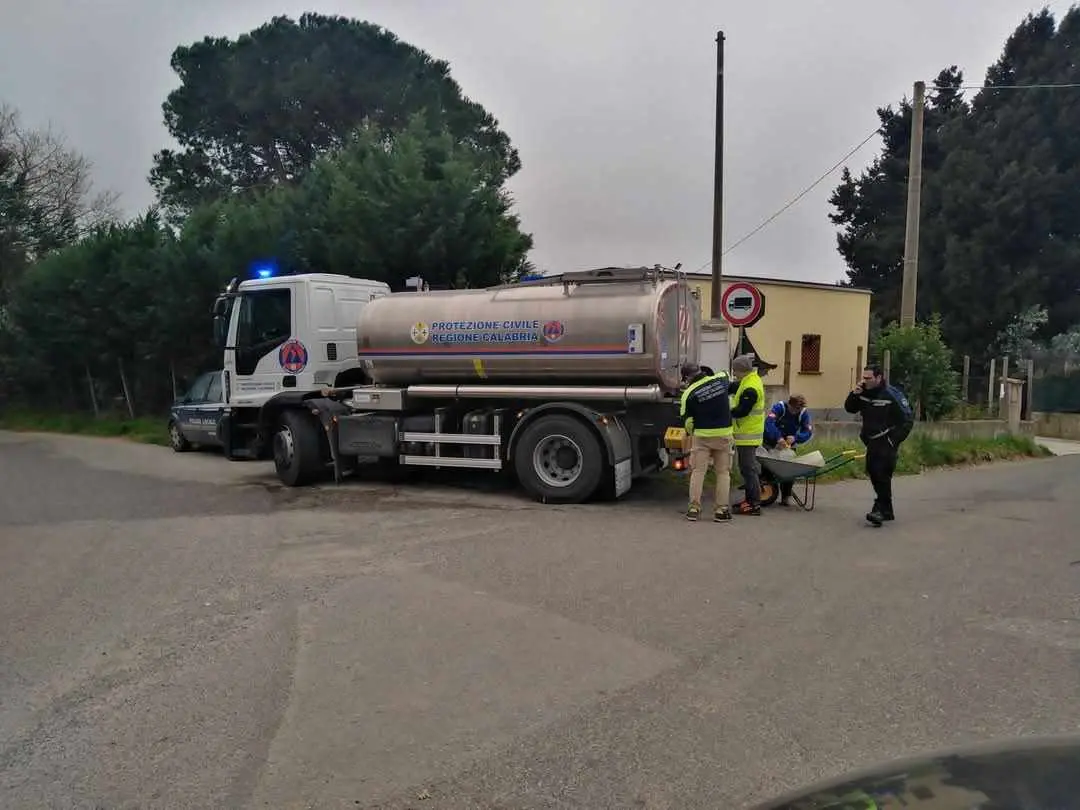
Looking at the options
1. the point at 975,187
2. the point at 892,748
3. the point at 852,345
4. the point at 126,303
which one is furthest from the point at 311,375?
the point at 975,187

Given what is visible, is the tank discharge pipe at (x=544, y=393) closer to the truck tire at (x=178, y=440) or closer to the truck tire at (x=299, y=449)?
the truck tire at (x=299, y=449)

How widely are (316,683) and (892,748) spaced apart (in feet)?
9.25

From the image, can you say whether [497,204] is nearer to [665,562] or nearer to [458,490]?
[458,490]

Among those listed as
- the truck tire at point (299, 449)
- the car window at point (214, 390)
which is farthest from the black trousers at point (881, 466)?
the car window at point (214, 390)

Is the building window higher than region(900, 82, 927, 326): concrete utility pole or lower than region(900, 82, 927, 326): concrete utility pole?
lower

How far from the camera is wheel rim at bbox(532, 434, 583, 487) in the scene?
10.3 metres

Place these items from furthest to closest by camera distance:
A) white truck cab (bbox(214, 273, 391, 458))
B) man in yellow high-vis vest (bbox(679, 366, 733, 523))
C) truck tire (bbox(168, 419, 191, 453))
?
truck tire (bbox(168, 419, 191, 453)) → white truck cab (bbox(214, 273, 391, 458)) → man in yellow high-vis vest (bbox(679, 366, 733, 523))

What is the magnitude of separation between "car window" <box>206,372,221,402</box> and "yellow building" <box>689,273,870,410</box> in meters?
11.4

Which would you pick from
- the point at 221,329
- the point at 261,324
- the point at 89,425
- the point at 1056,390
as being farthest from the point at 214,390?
the point at 1056,390

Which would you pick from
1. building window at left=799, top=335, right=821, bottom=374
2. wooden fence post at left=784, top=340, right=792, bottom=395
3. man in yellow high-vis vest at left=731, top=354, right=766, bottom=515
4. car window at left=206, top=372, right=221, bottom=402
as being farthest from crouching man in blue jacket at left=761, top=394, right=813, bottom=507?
building window at left=799, top=335, right=821, bottom=374

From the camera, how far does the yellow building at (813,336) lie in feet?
70.7

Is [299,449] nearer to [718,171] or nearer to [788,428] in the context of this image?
[788,428]

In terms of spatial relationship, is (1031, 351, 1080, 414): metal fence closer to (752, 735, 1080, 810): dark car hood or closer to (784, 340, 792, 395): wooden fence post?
(784, 340, 792, 395): wooden fence post

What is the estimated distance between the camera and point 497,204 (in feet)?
62.4
